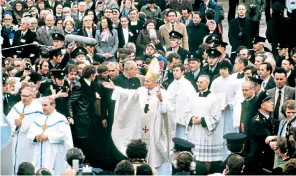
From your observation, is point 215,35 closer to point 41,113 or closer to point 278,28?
point 278,28

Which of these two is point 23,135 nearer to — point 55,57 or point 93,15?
point 55,57

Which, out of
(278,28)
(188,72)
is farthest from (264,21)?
(188,72)

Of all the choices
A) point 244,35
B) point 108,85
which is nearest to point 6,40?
point 244,35

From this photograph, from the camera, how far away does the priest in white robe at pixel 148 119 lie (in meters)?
19.7

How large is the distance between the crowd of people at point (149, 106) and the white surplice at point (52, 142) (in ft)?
0.05

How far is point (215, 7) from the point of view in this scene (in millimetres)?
27453

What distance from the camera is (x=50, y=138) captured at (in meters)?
18.9

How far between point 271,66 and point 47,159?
4404 mm

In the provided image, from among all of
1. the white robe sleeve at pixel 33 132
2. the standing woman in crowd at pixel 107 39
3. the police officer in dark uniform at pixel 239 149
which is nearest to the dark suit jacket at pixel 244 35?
the standing woman in crowd at pixel 107 39

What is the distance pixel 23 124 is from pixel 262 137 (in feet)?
12.5

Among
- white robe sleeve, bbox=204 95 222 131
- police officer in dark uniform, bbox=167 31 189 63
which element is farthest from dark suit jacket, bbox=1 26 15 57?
white robe sleeve, bbox=204 95 222 131

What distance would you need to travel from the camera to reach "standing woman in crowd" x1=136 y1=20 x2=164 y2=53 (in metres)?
24.8

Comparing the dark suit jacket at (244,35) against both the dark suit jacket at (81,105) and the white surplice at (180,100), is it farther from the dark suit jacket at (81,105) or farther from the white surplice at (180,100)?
the dark suit jacket at (81,105)

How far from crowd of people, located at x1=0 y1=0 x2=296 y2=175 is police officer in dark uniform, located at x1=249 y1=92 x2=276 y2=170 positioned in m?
0.02
